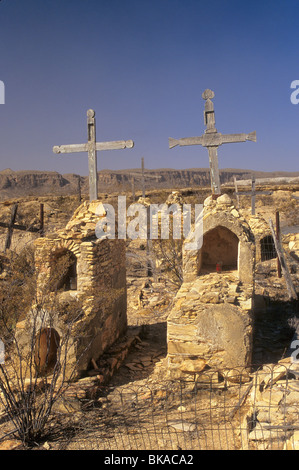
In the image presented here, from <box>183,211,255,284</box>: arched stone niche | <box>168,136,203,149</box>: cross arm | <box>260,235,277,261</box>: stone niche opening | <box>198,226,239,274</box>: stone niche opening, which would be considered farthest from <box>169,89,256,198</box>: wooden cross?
<box>260,235,277,261</box>: stone niche opening

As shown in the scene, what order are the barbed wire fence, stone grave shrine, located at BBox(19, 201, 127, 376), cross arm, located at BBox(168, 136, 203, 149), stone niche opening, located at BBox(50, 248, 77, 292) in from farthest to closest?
1. cross arm, located at BBox(168, 136, 203, 149)
2. stone niche opening, located at BBox(50, 248, 77, 292)
3. stone grave shrine, located at BBox(19, 201, 127, 376)
4. the barbed wire fence

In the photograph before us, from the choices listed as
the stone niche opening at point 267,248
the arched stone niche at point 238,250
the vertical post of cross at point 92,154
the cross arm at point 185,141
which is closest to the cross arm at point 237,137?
the cross arm at point 185,141

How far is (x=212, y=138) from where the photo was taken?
28.3ft

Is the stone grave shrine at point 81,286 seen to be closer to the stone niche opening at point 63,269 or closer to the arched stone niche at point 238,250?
the stone niche opening at point 63,269

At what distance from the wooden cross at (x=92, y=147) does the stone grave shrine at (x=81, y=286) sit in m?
0.72

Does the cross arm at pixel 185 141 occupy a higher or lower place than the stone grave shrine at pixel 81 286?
higher

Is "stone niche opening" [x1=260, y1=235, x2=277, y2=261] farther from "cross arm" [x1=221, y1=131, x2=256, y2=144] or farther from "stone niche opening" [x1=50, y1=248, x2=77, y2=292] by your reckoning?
"stone niche opening" [x1=50, y1=248, x2=77, y2=292]

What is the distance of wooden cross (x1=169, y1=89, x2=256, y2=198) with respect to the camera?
27.8 ft

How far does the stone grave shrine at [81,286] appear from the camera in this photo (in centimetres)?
680

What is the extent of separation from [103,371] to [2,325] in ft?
8.05

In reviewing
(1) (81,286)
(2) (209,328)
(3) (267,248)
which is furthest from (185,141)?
(3) (267,248)

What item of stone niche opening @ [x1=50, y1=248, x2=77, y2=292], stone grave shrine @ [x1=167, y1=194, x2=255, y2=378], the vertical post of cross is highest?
the vertical post of cross

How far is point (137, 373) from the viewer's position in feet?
25.7

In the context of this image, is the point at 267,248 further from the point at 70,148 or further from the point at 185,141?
the point at 70,148
